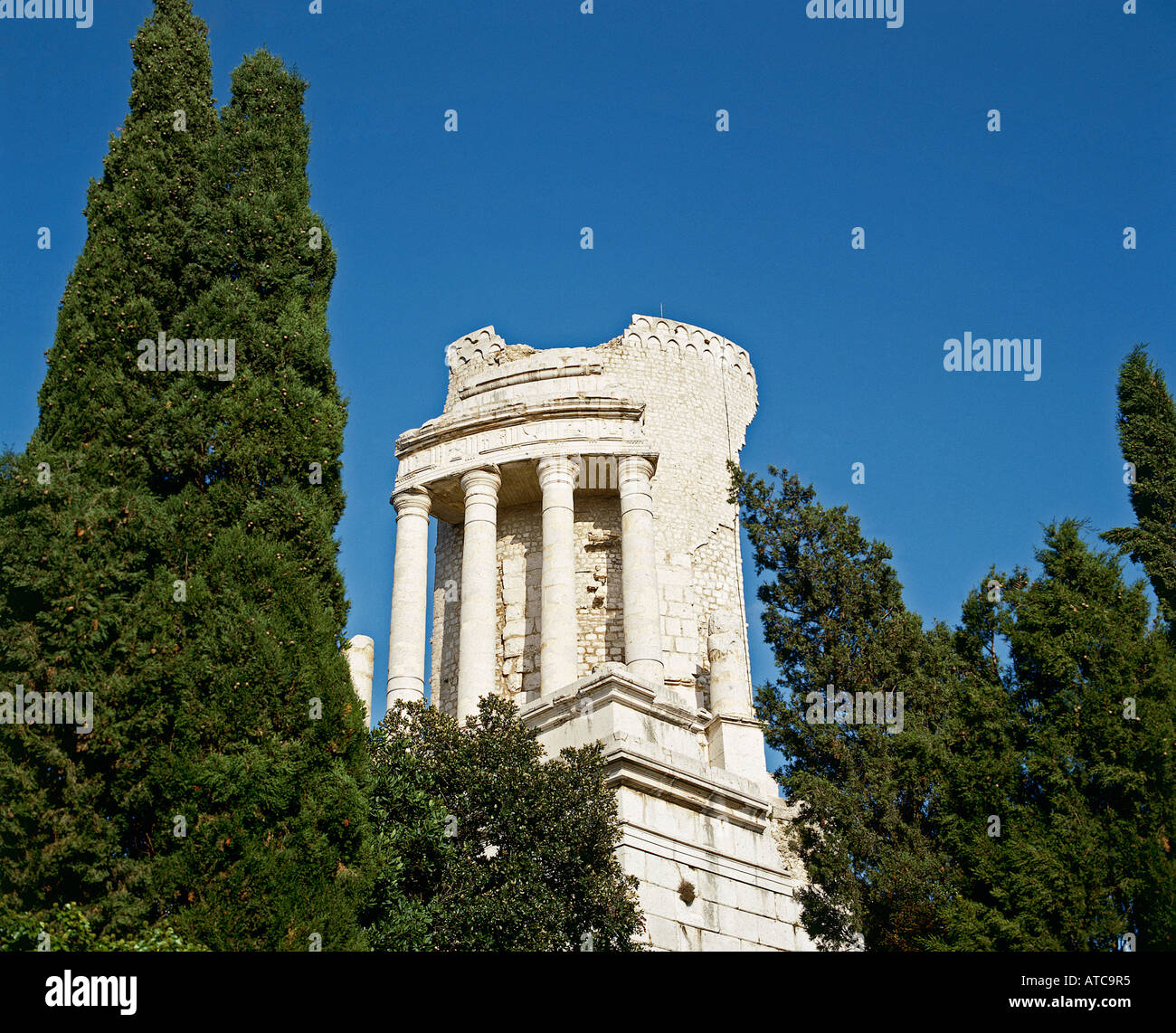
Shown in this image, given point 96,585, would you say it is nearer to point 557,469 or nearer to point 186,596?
point 186,596

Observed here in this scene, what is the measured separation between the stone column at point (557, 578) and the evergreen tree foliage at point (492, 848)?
942 centimetres

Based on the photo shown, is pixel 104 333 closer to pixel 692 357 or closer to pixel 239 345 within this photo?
pixel 239 345

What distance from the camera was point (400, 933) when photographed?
34.1 feet

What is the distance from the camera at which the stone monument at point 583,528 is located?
2345 centimetres

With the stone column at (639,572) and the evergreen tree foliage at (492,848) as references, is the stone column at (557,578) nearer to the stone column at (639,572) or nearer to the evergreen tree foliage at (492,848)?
the stone column at (639,572)

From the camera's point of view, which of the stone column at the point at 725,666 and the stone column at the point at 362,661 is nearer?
the stone column at the point at 362,661

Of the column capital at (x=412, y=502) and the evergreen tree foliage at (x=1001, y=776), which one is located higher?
the column capital at (x=412, y=502)

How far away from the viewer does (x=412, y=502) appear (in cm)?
2631

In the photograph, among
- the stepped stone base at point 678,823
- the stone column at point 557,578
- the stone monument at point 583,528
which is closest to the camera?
the stepped stone base at point 678,823

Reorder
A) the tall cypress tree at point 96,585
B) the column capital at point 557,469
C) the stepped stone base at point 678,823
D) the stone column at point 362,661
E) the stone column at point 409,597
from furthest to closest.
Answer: the column capital at point 557,469
the stone column at point 409,597
the stone column at point 362,661
the stepped stone base at point 678,823
the tall cypress tree at point 96,585

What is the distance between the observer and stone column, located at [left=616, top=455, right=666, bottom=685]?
2331 centimetres

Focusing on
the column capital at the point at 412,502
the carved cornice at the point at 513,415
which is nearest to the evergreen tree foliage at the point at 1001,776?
the carved cornice at the point at 513,415

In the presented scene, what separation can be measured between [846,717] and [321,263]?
9.65 metres

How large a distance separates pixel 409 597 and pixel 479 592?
1.92 meters
